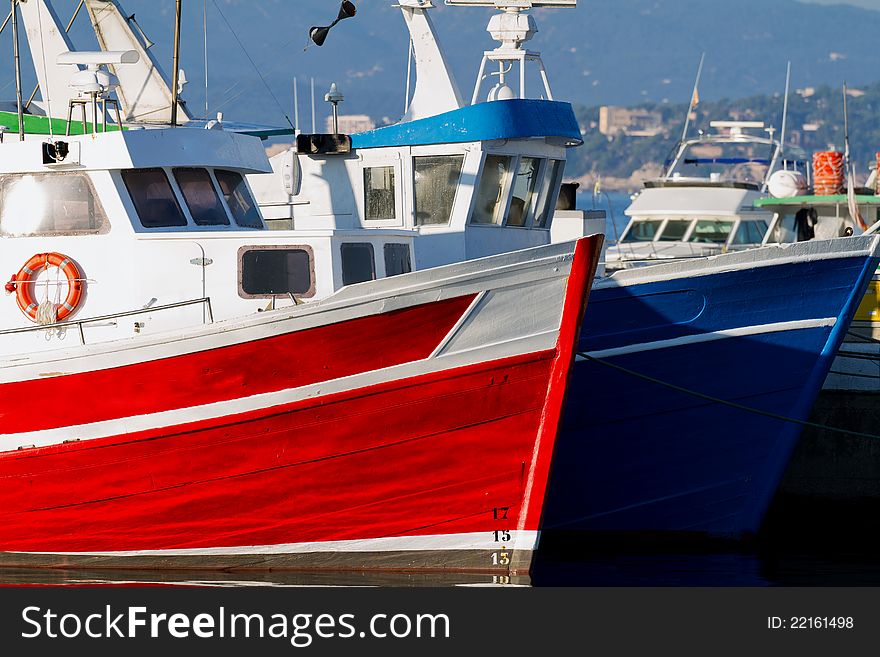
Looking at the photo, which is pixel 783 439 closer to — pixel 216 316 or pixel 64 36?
pixel 216 316

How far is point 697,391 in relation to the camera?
14781mm

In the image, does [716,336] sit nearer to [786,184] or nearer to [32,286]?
[32,286]

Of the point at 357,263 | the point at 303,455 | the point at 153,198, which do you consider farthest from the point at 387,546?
the point at 153,198

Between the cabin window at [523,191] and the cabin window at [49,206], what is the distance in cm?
471

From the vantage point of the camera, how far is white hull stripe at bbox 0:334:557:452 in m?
12.1

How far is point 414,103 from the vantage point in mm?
17672

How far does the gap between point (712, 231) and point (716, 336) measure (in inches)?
565

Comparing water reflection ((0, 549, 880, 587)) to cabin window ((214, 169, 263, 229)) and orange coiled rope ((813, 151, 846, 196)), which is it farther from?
orange coiled rope ((813, 151, 846, 196))

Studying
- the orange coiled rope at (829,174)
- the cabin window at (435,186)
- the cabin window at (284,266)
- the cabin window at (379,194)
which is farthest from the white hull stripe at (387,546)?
the orange coiled rope at (829,174)

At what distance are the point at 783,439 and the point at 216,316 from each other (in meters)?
6.24

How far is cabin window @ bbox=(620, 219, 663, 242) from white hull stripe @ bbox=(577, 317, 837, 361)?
44.9ft

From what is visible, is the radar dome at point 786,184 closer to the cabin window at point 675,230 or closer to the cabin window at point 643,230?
the cabin window at point 675,230

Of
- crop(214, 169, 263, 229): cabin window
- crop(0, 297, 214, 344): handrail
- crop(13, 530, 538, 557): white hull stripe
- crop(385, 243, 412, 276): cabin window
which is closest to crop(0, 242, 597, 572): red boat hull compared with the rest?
crop(13, 530, 538, 557): white hull stripe

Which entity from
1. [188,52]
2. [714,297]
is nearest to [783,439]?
[714,297]
